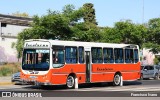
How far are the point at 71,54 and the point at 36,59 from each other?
2.38 m

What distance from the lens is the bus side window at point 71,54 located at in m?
25.6

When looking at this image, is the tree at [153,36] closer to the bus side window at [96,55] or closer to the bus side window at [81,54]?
the bus side window at [96,55]

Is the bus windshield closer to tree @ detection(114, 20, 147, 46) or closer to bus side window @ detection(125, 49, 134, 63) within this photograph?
bus side window @ detection(125, 49, 134, 63)

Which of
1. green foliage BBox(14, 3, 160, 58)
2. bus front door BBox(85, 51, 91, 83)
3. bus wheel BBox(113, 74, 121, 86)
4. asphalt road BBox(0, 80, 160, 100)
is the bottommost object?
asphalt road BBox(0, 80, 160, 100)

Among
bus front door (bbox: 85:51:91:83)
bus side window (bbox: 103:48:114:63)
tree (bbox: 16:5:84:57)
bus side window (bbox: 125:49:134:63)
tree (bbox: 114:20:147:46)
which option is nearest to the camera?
bus front door (bbox: 85:51:91:83)

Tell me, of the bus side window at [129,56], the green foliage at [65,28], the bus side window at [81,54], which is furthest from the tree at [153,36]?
the bus side window at [81,54]

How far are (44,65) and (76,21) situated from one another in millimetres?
20039

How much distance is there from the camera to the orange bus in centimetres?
2455

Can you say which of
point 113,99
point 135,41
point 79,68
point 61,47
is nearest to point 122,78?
point 79,68

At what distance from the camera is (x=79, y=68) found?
26516mm

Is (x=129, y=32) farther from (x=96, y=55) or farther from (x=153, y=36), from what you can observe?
(x=96, y=55)

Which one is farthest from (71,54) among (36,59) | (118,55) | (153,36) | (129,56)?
(153,36)

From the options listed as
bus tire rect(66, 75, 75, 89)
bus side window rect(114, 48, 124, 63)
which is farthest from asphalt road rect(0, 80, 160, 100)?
bus side window rect(114, 48, 124, 63)

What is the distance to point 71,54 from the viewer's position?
26047 millimetres
